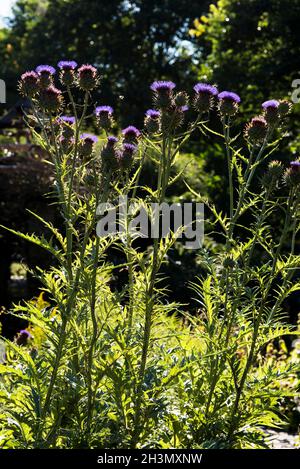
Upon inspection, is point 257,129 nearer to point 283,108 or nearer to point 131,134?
point 283,108

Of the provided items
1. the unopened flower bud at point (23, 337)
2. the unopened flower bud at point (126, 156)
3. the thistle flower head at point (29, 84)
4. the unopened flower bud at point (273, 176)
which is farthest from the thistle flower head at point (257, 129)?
the unopened flower bud at point (23, 337)

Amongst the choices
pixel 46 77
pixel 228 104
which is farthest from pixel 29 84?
pixel 228 104

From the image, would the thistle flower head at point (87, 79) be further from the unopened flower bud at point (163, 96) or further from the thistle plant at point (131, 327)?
the unopened flower bud at point (163, 96)

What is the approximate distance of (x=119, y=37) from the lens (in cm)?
2208

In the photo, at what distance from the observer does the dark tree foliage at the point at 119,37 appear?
Result: 21562mm

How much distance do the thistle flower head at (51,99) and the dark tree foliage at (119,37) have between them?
1830 cm

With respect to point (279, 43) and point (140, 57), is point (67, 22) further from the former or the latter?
point (279, 43)

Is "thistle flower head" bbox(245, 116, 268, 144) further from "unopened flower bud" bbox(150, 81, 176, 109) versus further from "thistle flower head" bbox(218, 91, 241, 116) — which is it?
"unopened flower bud" bbox(150, 81, 176, 109)

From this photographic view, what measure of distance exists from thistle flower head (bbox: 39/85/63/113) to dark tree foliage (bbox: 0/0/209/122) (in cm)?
1830

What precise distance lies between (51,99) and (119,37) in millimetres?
19962

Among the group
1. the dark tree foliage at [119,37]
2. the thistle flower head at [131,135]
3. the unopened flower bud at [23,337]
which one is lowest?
the unopened flower bud at [23,337]

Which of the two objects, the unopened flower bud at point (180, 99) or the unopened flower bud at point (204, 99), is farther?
the unopened flower bud at point (204, 99)

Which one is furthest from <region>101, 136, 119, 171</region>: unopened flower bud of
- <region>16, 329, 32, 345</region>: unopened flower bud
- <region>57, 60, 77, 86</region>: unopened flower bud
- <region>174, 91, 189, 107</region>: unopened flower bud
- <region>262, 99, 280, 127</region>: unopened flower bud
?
<region>16, 329, 32, 345</region>: unopened flower bud

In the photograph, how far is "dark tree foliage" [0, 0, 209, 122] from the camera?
849 inches
